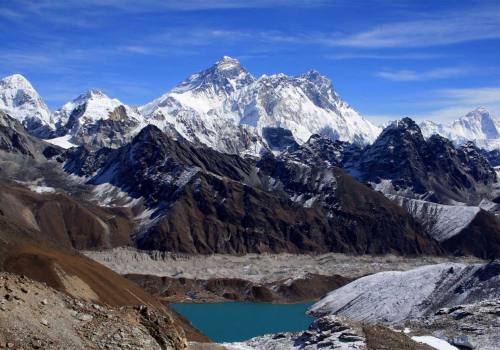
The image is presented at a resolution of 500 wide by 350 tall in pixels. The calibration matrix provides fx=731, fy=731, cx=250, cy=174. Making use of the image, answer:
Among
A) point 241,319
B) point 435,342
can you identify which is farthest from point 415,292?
point 435,342

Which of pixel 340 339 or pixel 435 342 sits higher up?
pixel 340 339

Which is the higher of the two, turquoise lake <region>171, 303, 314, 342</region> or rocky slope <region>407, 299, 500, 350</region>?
rocky slope <region>407, 299, 500, 350</region>

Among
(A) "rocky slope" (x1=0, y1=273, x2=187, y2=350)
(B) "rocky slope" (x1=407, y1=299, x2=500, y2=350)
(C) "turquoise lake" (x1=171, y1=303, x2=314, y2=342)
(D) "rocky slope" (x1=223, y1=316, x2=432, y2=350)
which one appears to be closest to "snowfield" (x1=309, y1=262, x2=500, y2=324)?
(C) "turquoise lake" (x1=171, y1=303, x2=314, y2=342)

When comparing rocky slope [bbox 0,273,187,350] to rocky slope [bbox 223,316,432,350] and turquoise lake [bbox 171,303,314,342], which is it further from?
turquoise lake [bbox 171,303,314,342]

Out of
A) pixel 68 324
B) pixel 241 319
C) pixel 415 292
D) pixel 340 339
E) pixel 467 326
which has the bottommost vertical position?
pixel 241 319

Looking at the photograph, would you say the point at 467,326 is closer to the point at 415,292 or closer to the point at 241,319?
the point at 415,292

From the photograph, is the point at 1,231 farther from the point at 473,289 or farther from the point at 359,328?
the point at 473,289

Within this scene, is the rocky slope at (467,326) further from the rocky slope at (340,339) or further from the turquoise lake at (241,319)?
the turquoise lake at (241,319)

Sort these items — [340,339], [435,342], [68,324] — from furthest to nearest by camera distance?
1. [435,342]
2. [340,339]
3. [68,324]
